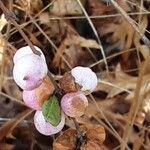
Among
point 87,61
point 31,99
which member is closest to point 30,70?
point 31,99

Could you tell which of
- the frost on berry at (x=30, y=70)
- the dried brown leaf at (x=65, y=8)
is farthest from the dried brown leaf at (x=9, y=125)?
the frost on berry at (x=30, y=70)

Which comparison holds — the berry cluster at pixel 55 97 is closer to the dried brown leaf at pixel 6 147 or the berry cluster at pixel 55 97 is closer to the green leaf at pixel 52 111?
the green leaf at pixel 52 111

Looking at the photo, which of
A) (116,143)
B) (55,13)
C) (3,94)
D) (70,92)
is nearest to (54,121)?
(70,92)

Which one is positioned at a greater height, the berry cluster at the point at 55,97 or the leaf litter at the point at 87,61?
the berry cluster at the point at 55,97

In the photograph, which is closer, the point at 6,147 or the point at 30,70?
the point at 30,70

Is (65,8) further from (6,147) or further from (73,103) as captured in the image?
(73,103)

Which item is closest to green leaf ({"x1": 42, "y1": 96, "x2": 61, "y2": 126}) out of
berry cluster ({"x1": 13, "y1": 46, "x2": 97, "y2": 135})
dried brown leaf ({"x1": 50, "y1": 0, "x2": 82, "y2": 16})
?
berry cluster ({"x1": 13, "y1": 46, "x2": 97, "y2": 135})
